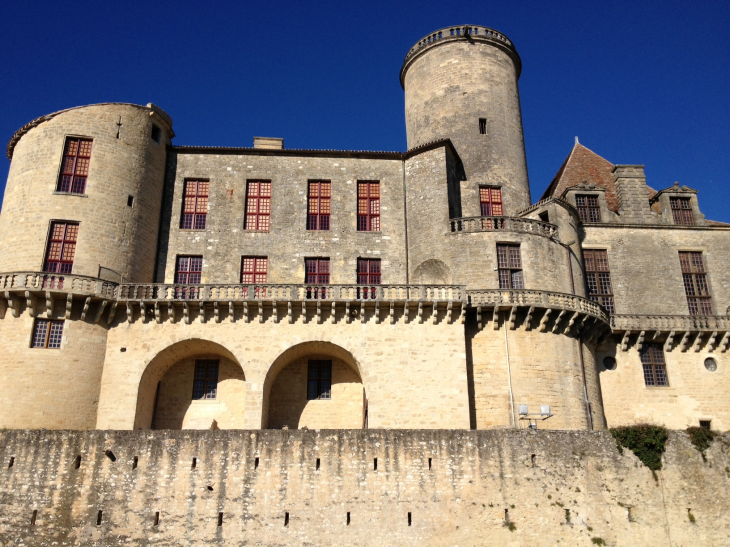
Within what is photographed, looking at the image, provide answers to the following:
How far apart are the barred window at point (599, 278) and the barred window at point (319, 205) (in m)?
12.9

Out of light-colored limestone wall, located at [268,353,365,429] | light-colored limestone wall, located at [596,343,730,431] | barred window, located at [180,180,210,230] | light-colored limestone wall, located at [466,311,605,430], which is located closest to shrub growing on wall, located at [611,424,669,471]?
light-colored limestone wall, located at [466,311,605,430]

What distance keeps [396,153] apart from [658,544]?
2014 centimetres

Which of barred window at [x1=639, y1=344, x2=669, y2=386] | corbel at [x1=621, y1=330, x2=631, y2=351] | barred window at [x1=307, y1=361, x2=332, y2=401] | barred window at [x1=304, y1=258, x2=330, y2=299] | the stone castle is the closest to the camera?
the stone castle

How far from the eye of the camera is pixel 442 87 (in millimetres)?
35500

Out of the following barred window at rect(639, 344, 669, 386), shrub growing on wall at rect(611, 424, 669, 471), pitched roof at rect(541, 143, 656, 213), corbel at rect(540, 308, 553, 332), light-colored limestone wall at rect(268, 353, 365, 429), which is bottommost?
shrub growing on wall at rect(611, 424, 669, 471)

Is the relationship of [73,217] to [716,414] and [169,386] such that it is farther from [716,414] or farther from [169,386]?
[716,414]

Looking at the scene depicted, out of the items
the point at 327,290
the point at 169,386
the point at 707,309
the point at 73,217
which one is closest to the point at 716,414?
the point at 707,309

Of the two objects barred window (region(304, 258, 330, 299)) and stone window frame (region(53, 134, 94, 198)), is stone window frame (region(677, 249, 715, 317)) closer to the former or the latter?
barred window (region(304, 258, 330, 299))

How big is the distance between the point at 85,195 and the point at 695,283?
95.1ft

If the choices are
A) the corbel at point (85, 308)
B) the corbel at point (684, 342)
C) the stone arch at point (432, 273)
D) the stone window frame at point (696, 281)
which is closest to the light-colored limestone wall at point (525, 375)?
the stone arch at point (432, 273)

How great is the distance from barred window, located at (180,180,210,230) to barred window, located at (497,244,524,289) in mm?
13927

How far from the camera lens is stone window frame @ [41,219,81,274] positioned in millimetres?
27375

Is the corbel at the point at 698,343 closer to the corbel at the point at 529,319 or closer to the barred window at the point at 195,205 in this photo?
the corbel at the point at 529,319

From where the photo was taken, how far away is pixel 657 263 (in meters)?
32.5
